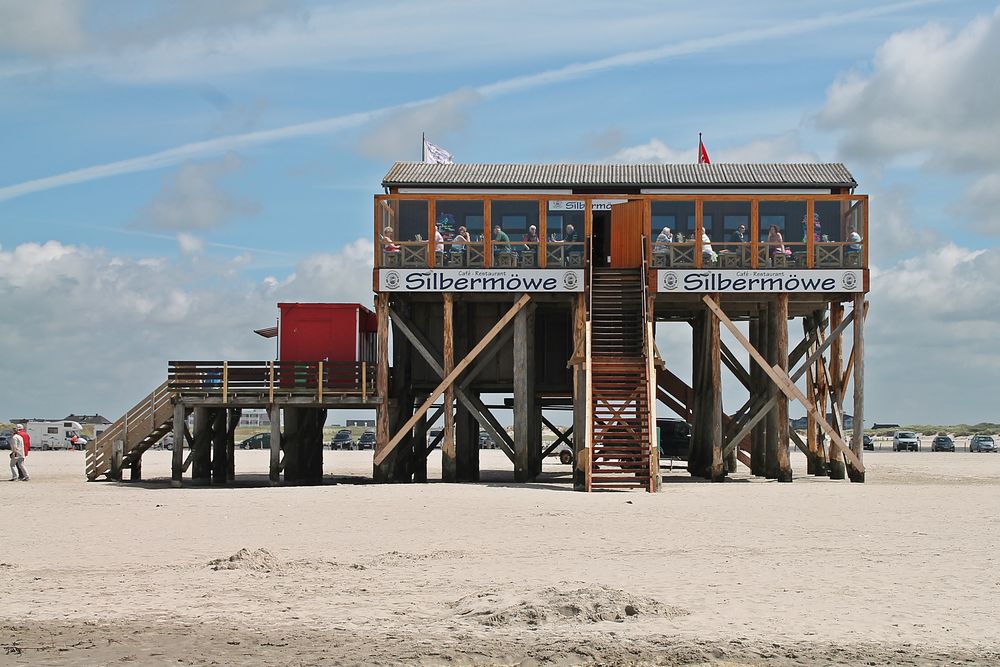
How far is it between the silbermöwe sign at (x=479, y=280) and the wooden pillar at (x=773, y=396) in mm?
4985

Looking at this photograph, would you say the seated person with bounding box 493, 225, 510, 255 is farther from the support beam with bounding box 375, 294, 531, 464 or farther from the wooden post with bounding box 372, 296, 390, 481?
the wooden post with bounding box 372, 296, 390, 481

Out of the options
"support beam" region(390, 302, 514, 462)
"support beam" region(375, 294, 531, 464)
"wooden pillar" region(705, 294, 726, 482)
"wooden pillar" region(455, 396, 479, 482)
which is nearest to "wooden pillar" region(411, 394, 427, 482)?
"wooden pillar" region(455, 396, 479, 482)

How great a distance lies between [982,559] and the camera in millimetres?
15773

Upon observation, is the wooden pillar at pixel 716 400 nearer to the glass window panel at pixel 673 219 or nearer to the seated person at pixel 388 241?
the glass window panel at pixel 673 219

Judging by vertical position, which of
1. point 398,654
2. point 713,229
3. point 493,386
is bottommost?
point 398,654

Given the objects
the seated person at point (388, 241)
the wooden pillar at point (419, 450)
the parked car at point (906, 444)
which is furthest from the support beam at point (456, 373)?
the parked car at point (906, 444)

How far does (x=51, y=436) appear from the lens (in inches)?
3177

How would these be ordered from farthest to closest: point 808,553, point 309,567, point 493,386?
point 493,386 < point 808,553 < point 309,567

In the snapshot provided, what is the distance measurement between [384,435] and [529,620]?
1933cm

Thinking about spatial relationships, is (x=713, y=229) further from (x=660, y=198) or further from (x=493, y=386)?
(x=493, y=386)

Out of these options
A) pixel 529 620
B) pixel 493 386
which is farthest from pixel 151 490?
pixel 529 620

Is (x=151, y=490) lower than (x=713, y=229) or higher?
lower

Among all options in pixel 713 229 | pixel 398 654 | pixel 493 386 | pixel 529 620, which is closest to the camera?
pixel 398 654

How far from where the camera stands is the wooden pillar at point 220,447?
114 feet
